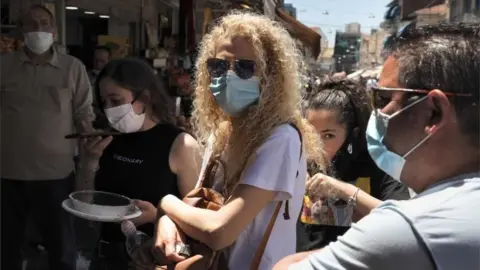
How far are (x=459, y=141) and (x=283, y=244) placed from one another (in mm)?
824

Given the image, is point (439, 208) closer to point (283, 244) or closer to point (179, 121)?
point (283, 244)

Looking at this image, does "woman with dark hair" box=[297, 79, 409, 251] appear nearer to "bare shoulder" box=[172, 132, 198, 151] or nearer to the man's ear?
"bare shoulder" box=[172, 132, 198, 151]

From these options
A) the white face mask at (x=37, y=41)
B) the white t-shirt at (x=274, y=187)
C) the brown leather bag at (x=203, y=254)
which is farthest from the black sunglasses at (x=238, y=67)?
the white face mask at (x=37, y=41)

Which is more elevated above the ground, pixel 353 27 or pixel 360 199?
pixel 353 27

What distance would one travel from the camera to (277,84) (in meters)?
1.92

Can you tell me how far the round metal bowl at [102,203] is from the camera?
2.27 meters

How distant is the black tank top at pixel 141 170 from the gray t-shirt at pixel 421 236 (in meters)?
1.42

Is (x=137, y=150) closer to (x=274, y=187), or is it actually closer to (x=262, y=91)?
(x=262, y=91)

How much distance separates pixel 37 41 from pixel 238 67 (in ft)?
8.65

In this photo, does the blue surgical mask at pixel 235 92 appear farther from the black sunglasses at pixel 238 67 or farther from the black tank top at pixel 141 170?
the black tank top at pixel 141 170

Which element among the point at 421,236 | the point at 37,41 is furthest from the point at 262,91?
the point at 37,41

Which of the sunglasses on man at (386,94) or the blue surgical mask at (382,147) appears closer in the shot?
the sunglasses on man at (386,94)

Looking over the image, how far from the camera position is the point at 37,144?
398 cm

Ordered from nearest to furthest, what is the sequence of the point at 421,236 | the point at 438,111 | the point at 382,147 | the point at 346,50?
the point at 421,236 → the point at 438,111 → the point at 382,147 → the point at 346,50
